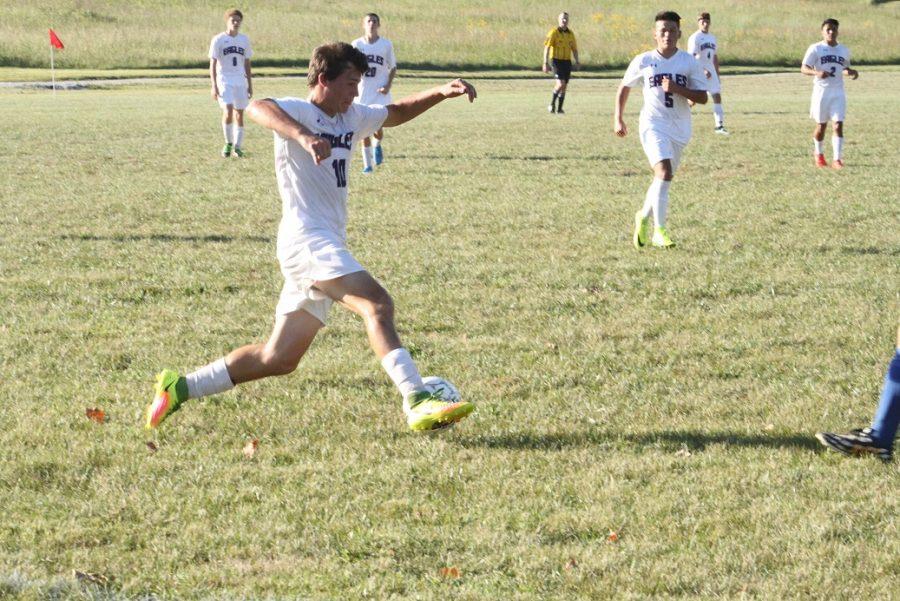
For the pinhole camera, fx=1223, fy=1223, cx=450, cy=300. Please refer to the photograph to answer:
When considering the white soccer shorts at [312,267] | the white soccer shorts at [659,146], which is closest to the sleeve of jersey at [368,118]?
the white soccer shorts at [312,267]

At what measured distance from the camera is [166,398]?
579 cm

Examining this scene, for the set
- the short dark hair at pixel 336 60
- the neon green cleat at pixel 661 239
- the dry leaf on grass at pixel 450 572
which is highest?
the short dark hair at pixel 336 60

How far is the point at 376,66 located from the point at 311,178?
11.9m

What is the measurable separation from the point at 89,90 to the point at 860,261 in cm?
3636

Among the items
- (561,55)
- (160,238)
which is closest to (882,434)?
(160,238)

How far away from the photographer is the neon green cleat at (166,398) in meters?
5.77

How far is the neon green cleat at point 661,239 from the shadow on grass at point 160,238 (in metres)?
3.45

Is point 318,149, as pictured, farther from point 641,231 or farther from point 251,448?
point 641,231

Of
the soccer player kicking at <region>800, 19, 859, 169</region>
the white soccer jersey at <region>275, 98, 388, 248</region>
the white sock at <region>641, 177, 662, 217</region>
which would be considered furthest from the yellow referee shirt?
the white soccer jersey at <region>275, 98, 388, 248</region>

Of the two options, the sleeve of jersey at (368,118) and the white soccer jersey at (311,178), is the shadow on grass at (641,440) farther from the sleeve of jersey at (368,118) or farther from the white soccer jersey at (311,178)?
the sleeve of jersey at (368,118)

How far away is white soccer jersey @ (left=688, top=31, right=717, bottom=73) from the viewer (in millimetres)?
24688

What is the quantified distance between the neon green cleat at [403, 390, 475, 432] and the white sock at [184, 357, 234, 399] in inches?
37.6

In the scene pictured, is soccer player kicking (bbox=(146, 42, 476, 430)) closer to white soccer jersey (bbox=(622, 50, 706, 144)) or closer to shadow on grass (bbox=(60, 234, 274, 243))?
shadow on grass (bbox=(60, 234, 274, 243))

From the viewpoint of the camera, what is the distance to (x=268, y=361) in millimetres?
5816
